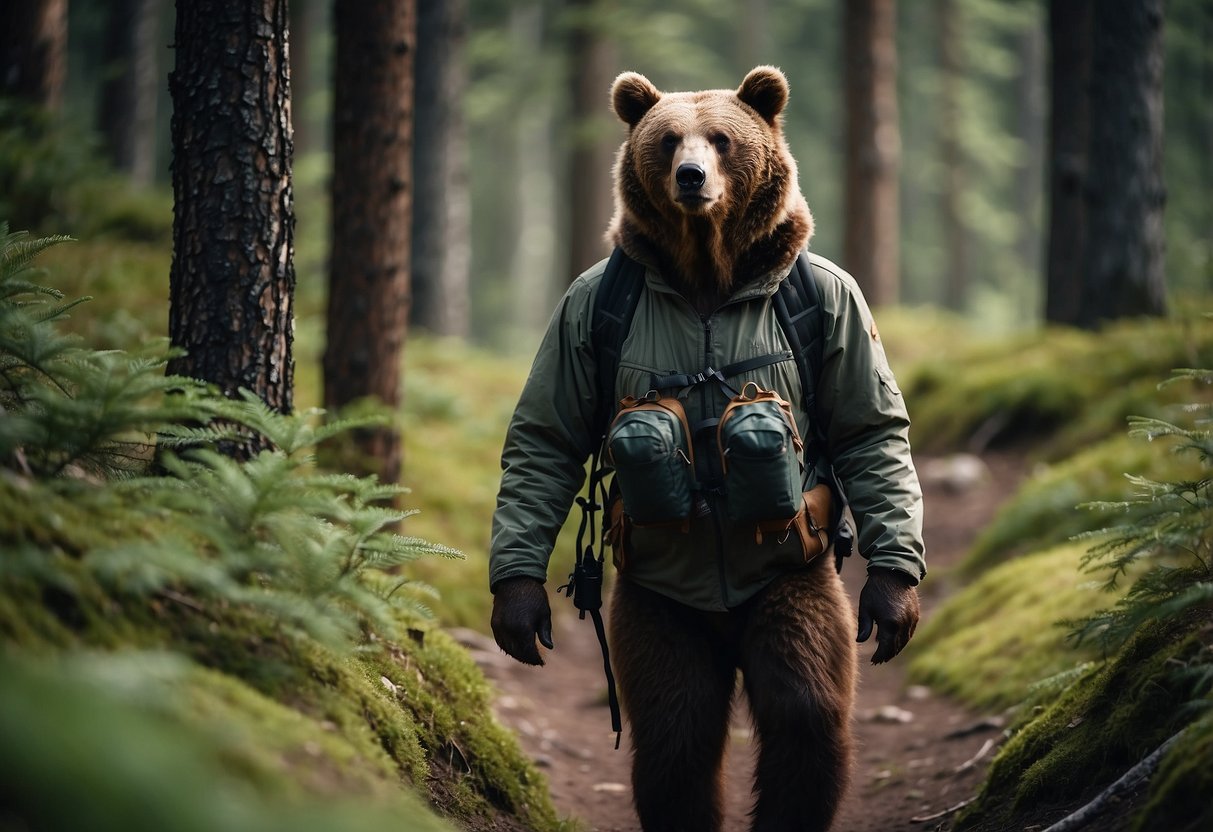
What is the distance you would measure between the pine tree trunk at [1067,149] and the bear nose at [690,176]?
10.8 m

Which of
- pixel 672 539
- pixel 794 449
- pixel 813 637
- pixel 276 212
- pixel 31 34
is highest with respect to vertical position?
pixel 31 34

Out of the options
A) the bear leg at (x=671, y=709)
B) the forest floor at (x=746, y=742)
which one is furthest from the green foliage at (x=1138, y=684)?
the bear leg at (x=671, y=709)

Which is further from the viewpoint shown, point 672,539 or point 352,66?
point 352,66

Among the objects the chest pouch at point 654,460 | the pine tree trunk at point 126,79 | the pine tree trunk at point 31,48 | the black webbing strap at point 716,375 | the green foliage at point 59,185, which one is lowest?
the chest pouch at point 654,460

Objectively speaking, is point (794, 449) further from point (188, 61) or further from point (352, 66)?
point (352, 66)

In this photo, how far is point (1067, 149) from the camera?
13391mm

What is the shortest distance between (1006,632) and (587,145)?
12999 millimetres

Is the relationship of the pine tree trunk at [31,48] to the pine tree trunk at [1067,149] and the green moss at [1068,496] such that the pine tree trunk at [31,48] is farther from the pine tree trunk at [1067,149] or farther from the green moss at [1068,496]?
the pine tree trunk at [1067,149]

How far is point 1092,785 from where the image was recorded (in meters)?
3.67

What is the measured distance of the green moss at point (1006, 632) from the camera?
5691 mm

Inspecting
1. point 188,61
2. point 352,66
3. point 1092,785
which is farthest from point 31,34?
point 1092,785

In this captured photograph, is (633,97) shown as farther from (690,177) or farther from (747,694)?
(747,694)

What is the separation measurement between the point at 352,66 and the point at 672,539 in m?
4.14

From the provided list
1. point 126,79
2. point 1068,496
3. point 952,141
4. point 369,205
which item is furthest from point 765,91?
point 952,141
